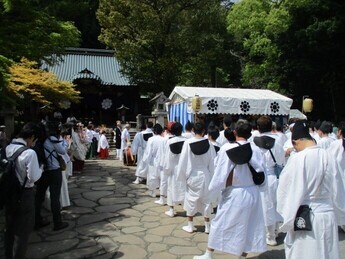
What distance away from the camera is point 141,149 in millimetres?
10766

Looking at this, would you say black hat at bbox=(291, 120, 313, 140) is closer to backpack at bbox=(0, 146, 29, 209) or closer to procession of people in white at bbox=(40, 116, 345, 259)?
procession of people in white at bbox=(40, 116, 345, 259)

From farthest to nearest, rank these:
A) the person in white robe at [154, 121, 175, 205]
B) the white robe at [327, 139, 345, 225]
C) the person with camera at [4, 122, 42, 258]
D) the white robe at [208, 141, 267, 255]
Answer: the person in white robe at [154, 121, 175, 205]
the white robe at [208, 141, 267, 255]
the person with camera at [4, 122, 42, 258]
the white robe at [327, 139, 345, 225]

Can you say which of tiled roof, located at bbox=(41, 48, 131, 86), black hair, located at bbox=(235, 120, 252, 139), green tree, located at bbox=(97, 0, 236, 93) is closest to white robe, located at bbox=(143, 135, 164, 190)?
black hair, located at bbox=(235, 120, 252, 139)

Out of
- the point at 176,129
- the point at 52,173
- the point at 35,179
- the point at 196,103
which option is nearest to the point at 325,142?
the point at 176,129

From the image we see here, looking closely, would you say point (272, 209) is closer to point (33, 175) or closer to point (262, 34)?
point (33, 175)

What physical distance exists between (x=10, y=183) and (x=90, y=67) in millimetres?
27124

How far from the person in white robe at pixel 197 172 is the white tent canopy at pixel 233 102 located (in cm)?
729

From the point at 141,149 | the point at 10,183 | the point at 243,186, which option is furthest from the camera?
the point at 141,149

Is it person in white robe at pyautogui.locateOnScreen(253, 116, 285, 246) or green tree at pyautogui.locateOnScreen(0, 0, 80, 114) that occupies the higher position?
green tree at pyautogui.locateOnScreen(0, 0, 80, 114)

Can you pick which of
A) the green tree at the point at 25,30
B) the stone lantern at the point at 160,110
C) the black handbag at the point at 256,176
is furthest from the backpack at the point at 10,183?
the stone lantern at the point at 160,110

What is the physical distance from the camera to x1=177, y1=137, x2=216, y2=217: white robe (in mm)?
5773

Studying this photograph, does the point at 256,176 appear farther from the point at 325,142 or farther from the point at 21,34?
the point at 21,34

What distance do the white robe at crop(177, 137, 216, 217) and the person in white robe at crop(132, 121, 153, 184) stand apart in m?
3.87

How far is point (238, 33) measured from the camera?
24734 mm
